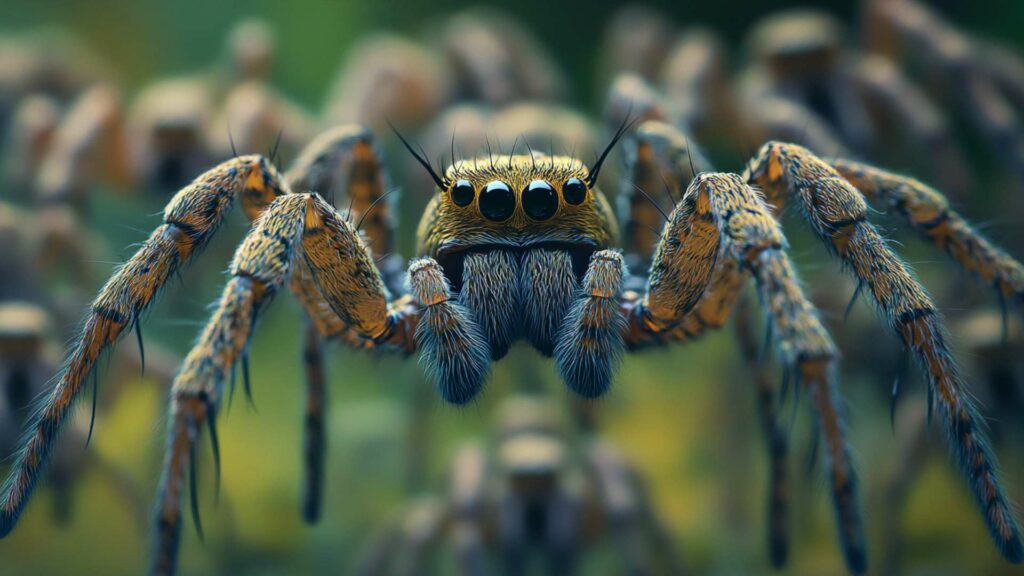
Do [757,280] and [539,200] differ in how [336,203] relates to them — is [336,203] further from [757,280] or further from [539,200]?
[757,280]

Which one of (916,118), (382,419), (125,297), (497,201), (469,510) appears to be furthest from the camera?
(382,419)

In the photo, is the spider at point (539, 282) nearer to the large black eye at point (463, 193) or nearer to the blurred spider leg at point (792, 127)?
the large black eye at point (463, 193)

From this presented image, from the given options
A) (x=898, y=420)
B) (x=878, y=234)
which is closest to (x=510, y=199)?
(x=878, y=234)

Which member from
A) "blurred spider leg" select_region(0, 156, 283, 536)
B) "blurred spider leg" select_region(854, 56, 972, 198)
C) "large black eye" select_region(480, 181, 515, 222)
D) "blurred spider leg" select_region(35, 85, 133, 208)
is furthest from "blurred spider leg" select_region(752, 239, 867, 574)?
"blurred spider leg" select_region(35, 85, 133, 208)

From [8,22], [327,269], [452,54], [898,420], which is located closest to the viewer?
[327,269]

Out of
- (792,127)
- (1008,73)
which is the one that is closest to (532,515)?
(792,127)

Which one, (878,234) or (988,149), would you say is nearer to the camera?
(878,234)

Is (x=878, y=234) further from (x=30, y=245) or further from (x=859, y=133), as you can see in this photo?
(x=30, y=245)

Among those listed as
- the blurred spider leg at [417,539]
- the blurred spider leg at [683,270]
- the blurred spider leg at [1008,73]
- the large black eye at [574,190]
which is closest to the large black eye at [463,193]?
the large black eye at [574,190]
